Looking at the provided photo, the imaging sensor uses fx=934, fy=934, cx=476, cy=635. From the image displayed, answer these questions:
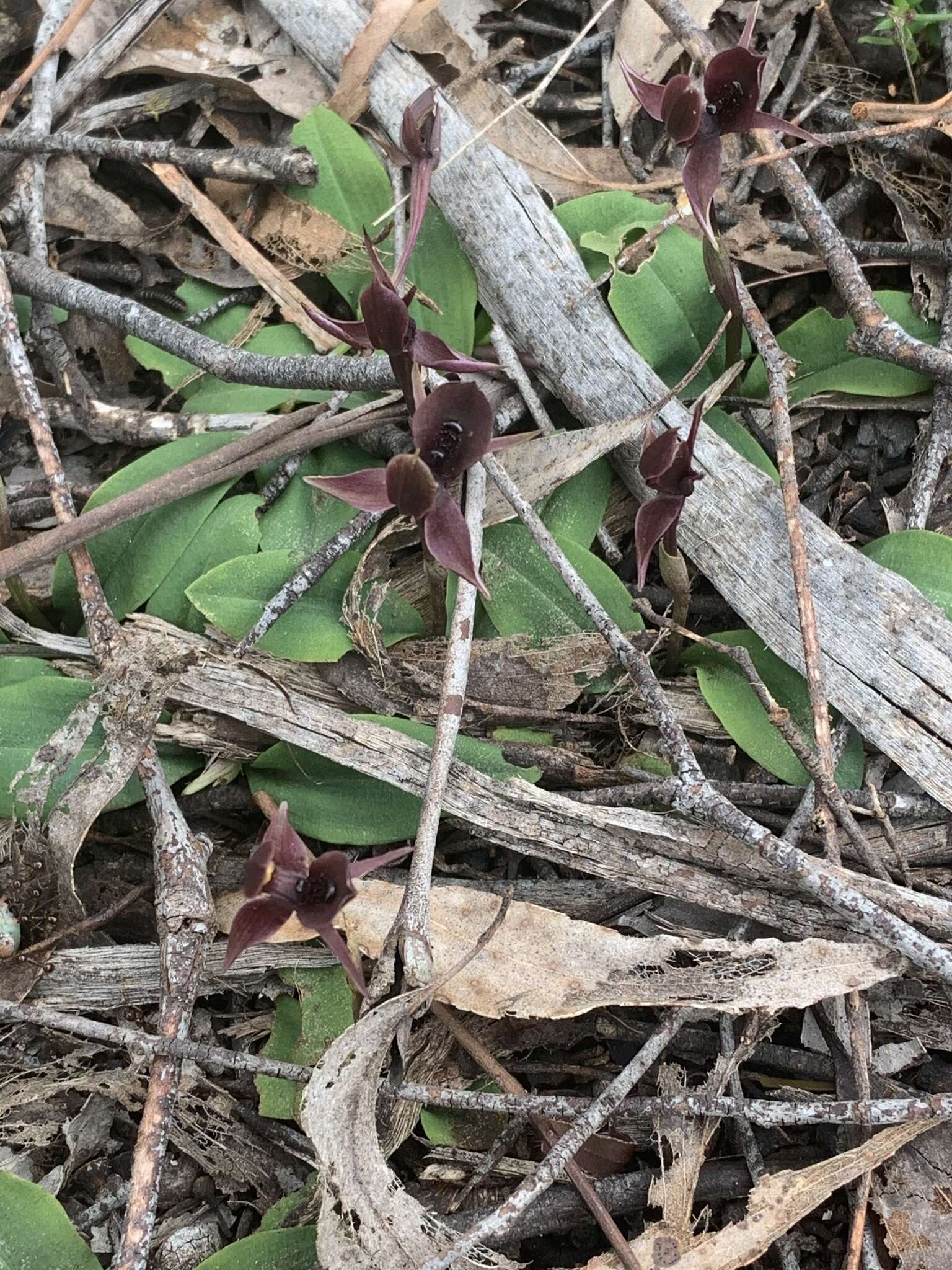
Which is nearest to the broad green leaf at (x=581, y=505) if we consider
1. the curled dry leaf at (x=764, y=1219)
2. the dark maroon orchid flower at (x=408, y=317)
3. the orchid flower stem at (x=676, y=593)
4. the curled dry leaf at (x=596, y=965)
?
the orchid flower stem at (x=676, y=593)

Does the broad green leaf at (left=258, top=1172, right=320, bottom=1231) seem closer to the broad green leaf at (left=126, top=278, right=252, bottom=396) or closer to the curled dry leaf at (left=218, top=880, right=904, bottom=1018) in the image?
the curled dry leaf at (left=218, top=880, right=904, bottom=1018)

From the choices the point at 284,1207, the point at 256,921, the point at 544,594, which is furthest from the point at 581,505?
the point at 284,1207

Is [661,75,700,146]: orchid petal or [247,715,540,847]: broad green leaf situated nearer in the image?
[661,75,700,146]: orchid petal

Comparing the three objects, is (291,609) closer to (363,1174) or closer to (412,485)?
(412,485)

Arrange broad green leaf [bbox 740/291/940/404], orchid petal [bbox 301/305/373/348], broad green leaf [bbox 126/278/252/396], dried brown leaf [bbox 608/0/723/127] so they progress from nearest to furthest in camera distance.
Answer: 1. orchid petal [bbox 301/305/373/348]
2. broad green leaf [bbox 740/291/940/404]
3. broad green leaf [bbox 126/278/252/396]
4. dried brown leaf [bbox 608/0/723/127]

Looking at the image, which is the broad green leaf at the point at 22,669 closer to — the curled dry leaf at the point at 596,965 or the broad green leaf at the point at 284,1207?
the curled dry leaf at the point at 596,965

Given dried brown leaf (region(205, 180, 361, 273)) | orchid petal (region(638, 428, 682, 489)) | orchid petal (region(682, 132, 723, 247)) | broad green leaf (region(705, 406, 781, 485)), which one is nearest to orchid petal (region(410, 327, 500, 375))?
orchid petal (region(638, 428, 682, 489))

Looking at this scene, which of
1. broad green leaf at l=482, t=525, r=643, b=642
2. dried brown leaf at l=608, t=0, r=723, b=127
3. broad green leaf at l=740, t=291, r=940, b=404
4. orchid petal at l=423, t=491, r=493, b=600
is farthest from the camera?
dried brown leaf at l=608, t=0, r=723, b=127
